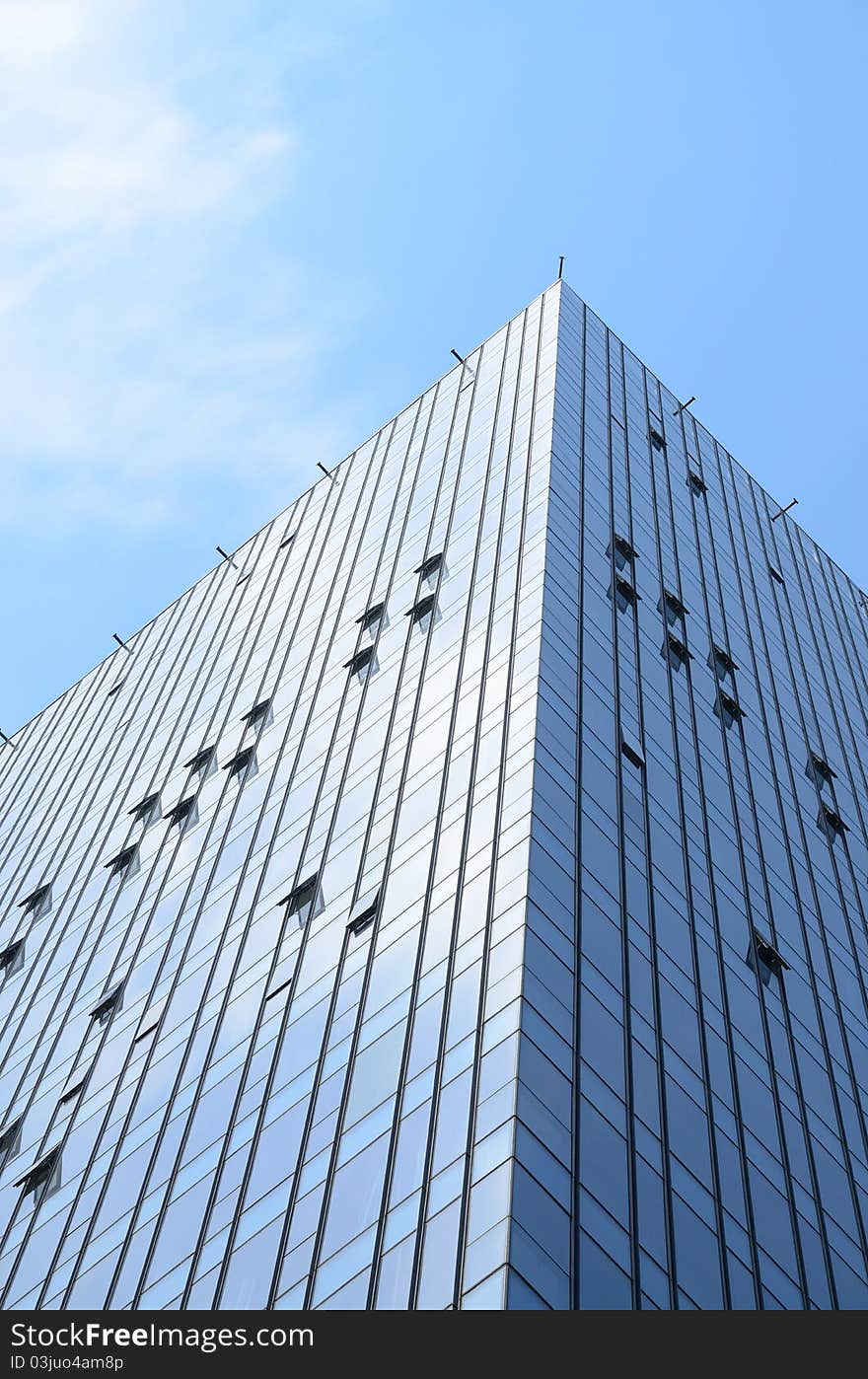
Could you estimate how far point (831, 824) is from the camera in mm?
53656

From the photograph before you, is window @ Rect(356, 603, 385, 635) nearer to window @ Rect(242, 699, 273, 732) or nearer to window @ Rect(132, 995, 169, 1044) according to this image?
window @ Rect(242, 699, 273, 732)

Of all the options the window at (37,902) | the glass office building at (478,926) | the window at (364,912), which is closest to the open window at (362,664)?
the glass office building at (478,926)

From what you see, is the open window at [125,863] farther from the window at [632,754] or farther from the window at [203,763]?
the window at [632,754]

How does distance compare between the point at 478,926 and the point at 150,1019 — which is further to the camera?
the point at 150,1019

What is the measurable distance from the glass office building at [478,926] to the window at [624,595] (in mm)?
399

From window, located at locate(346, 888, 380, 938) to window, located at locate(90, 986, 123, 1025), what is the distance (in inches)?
453

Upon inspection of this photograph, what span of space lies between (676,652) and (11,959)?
25.3 meters

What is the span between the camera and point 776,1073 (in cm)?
3841

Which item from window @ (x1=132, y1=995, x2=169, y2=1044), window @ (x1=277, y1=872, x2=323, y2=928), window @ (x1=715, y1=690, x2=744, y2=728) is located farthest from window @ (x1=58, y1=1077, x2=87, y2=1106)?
window @ (x1=715, y1=690, x2=744, y2=728)

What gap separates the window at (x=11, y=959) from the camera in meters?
59.0

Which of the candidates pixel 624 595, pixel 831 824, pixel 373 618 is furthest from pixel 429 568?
pixel 831 824

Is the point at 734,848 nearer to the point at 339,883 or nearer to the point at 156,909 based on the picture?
the point at 339,883

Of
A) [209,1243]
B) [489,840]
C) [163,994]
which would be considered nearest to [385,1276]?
[209,1243]

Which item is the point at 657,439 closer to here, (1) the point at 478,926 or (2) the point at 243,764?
(2) the point at 243,764
